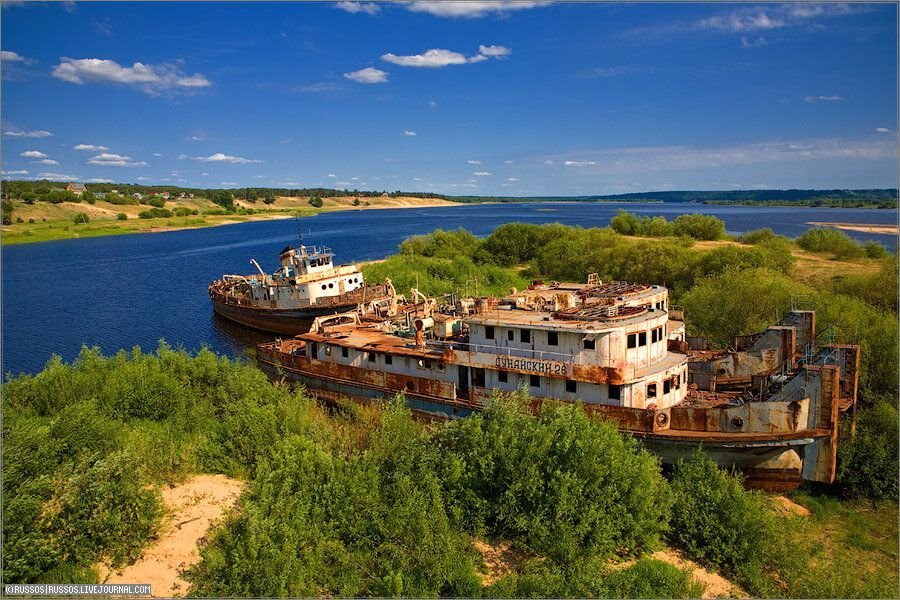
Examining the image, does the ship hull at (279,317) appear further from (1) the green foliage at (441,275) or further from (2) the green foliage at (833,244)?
(2) the green foliage at (833,244)

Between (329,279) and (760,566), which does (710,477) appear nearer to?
(760,566)

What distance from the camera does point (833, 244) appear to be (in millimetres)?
59562

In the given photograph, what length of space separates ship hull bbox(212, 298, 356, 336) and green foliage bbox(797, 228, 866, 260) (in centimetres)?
5128

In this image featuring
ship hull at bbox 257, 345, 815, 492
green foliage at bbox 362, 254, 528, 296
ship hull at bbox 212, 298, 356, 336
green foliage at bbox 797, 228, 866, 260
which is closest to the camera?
ship hull at bbox 257, 345, 815, 492

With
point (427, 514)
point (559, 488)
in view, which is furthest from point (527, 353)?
point (427, 514)

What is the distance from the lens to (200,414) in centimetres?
2067

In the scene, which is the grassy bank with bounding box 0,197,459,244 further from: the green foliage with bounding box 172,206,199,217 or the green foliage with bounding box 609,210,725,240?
the green foliage with bounding box 609,210,725,240

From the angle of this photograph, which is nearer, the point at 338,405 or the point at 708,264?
the point at 338,405

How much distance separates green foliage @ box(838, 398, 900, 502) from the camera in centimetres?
1827

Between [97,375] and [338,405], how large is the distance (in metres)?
9.74

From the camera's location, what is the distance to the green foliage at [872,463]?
A: 18.3 meters

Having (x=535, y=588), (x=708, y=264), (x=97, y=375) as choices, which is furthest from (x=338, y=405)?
(x=708, y=264)

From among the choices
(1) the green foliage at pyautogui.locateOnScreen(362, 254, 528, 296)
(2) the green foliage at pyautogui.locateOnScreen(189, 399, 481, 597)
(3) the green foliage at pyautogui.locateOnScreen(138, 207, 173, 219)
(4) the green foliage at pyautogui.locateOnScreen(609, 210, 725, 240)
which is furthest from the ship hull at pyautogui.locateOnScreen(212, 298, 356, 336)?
(3) the green foliage at pyautogui.locateOnScreen(138, 207, 173, 219)

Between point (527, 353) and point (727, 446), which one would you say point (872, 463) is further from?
point (527, 353)
